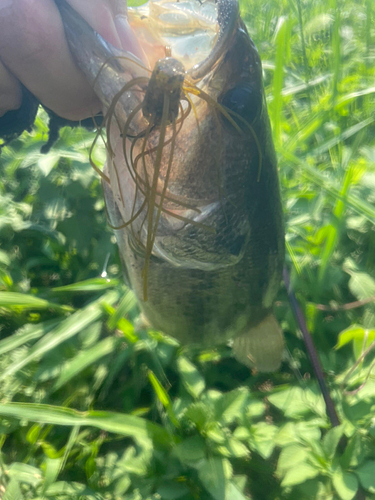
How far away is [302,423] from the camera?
1.09 metres

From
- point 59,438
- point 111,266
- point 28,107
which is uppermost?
point 28,107

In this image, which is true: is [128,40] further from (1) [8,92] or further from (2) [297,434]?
(2) [297,434]

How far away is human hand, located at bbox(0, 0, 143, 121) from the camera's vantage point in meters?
0.75

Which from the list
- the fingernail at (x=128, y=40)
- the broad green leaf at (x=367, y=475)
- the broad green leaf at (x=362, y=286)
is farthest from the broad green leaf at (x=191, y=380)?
the fingernail at (x=128, y=40)

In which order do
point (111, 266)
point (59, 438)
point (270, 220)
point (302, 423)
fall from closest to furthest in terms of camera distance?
point (270, 220) → point (302, 423) → point (59, 438) → point (111, 266)

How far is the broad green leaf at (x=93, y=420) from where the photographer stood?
3.60 feet

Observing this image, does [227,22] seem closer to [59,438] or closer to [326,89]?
[59,438]

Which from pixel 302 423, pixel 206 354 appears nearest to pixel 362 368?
pixel 302 423

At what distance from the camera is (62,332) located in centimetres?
140

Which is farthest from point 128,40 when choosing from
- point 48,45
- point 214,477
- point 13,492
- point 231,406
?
point 13,492

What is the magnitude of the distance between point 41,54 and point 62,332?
965 mm

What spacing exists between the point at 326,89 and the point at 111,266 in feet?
5.65

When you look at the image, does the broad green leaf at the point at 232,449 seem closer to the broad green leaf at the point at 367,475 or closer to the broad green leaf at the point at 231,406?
the broad green leaf at the point at 231,406

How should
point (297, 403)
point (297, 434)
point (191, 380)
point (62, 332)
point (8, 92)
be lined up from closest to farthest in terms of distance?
point (8, 92) < point (297, 434) < point (297, 403) < point (191, 380) < point (62, 332)
